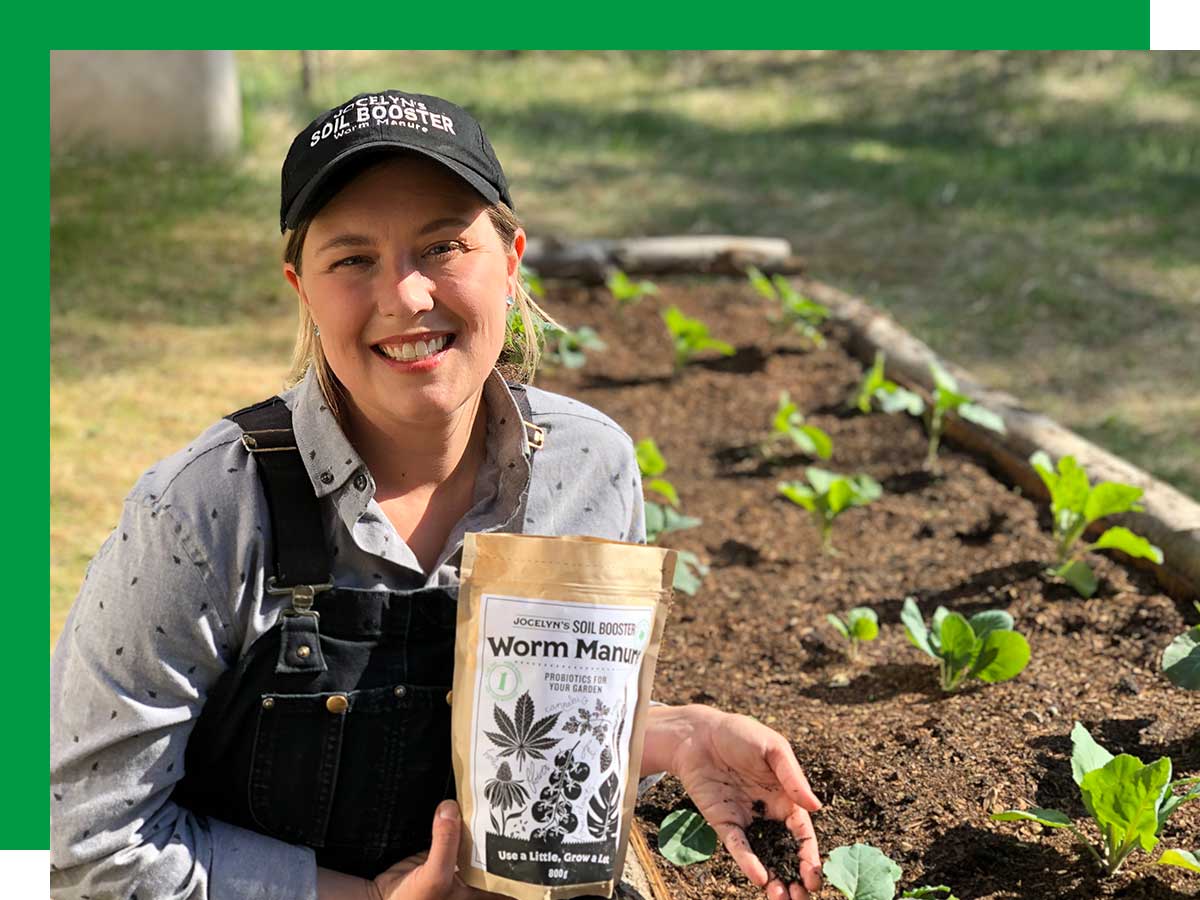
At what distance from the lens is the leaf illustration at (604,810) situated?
199 centimetres

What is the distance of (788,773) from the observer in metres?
2.07

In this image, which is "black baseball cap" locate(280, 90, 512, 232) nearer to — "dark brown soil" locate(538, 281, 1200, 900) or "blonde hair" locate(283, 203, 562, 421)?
"blonde hair" locate(283, 203, 562, 421)

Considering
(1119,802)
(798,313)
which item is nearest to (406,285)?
(1119,802)

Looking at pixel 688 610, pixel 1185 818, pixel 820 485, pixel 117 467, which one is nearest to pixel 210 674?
pixel 1185 818

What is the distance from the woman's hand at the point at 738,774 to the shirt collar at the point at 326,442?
18.0 inches

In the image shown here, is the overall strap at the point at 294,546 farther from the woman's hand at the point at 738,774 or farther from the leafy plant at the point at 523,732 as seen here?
the woman's hand at the point at 738,774

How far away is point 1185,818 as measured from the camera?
2602mm

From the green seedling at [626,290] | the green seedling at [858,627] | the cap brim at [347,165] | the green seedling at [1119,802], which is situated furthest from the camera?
the green seedling at [626,290]

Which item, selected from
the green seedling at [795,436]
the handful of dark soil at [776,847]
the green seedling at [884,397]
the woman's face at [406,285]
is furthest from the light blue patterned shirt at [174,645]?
the green seedling at [884,397]

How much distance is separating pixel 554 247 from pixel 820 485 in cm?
325

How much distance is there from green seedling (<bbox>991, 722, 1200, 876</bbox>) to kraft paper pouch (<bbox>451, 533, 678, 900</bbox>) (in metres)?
0.76

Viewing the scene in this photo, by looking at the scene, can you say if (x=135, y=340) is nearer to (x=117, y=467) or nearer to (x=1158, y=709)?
(x=117, y=467)

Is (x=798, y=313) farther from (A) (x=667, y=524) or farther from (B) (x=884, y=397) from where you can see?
(A) (x=667, y=524)

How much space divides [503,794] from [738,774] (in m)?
0.40
